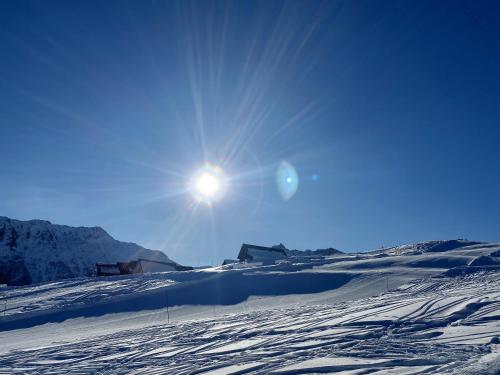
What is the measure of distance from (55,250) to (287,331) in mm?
171126

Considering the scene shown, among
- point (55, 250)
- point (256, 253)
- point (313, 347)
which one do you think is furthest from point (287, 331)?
point (55, 250)

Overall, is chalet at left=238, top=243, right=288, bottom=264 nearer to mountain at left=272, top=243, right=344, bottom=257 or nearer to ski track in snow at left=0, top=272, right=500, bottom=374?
mountain at left=272, top=243, right=344, bottom=257

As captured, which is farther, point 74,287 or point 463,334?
point 74,287

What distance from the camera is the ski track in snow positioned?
252 inches

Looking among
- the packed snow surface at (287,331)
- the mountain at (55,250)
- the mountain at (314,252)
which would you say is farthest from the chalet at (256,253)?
the mountain at (55,250)

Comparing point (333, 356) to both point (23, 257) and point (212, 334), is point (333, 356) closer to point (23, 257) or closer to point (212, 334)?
point (212, 334)

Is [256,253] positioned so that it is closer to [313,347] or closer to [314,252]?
[314,252]

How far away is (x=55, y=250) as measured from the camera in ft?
533

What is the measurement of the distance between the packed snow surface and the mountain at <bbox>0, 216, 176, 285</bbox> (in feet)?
420

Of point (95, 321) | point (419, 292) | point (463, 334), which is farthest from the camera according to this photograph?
point (95, 321)

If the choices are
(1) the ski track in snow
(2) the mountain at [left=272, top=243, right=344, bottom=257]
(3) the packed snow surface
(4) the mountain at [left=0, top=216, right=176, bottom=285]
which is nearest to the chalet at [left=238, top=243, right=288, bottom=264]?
(2) the mountain at [left=272, top=243, right=344, bottom=257]

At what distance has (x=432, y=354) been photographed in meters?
6.54

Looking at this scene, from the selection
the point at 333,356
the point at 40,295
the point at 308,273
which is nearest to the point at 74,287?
the point at 40,295

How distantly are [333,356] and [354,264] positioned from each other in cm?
2271
